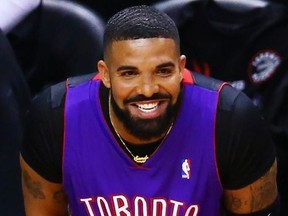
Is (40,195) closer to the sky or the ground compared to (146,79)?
closer to the ground

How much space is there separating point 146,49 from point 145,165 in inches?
11.9

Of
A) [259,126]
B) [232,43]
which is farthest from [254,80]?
[259,126]

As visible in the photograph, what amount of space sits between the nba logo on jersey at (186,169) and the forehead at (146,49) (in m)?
0.27

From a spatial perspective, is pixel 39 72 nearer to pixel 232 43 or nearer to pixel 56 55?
pixel 56 55

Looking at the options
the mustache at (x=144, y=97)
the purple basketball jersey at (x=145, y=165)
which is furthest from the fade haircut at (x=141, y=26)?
the purple basketball jersey at (x=145, y=165)

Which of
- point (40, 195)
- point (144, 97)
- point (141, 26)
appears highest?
point (141, 26)

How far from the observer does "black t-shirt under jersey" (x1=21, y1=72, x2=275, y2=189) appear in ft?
5.35

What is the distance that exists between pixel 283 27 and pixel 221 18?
0.57ft

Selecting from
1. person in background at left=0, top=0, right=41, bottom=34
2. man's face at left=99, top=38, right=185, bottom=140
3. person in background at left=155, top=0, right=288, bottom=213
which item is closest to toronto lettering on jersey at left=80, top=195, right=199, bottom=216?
man's face at left=99, top=38, right=185, bottom=140

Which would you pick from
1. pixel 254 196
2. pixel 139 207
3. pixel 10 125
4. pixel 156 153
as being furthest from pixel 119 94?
pixel 10 125

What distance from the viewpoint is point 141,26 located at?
149cm

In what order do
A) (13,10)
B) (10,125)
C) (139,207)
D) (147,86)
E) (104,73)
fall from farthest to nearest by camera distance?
(13,10)
(10,125)
(139,207)
(104,73)
(147,86)

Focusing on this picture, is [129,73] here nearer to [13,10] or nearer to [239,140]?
[239,140]

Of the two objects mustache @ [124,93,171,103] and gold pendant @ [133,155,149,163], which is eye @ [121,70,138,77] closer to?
mustache @ [124,93,171,103]
